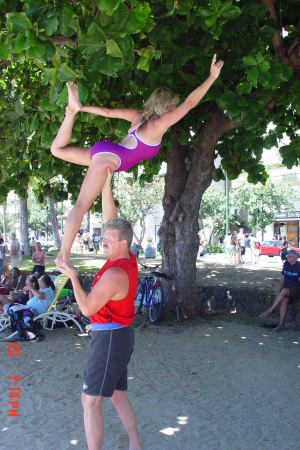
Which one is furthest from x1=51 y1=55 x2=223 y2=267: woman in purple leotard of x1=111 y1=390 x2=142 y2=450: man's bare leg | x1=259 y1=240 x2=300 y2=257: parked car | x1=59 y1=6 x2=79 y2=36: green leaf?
x1=259 y1=240 x2=300 y2=257: parked car

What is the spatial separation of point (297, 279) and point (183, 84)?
4585 mm

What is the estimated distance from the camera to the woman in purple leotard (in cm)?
323

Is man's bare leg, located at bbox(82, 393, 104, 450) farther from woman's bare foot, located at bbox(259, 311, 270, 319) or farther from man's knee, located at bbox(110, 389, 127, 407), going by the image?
woman's bare foot, located at bbox(259, 311, 270, 319)

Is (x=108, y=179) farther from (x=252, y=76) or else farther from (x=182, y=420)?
(x=182, y=420)

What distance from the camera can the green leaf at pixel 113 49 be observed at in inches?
125

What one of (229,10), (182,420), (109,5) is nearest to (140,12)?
(109,5)

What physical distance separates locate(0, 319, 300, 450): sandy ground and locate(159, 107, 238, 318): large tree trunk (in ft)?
3.50

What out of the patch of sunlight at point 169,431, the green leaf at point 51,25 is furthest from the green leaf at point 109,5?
the patch of sunlight at point 169,431

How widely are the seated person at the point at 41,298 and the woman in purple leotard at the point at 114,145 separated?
581cm

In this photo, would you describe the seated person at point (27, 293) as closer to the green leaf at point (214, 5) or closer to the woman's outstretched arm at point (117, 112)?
the woman's outstretched arm at point (117, 112)

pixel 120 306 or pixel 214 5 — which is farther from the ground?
pixel 214 5

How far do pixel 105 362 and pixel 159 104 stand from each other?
6.07ft

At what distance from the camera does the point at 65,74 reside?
11.4 ft
